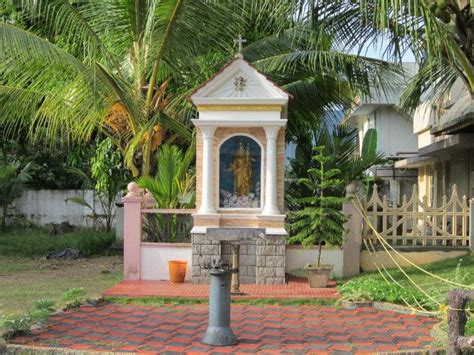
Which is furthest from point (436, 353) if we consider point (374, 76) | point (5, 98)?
point (5, 98)

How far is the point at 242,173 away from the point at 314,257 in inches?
82.2

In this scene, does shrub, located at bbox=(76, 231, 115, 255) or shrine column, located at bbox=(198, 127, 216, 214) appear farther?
shrub, located at bbox=(76, 231, 115, 255)

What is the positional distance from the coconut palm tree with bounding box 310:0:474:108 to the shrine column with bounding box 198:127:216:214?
3485 mm

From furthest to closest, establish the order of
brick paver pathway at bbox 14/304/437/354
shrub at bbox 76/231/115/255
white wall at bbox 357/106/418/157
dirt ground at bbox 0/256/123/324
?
white wall at bbox 357/106/418/157 → shrub at bbox 76/231/115/255 → dirt ground at bbox 0/256/123/324 → brick paver pathway at bbox 14/304/437/354

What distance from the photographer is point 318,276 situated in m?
11.9

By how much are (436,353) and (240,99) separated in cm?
650

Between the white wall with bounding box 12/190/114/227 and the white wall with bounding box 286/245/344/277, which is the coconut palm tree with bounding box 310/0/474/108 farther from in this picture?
the white wall with bounding box 12/190/114/227

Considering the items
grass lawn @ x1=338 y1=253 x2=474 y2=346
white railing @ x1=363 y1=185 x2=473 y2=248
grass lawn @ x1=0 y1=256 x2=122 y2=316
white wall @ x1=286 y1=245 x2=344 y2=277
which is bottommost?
grass lawn @ x1=0 y1=256 x2=122 y2=316

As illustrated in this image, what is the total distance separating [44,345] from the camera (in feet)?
25.0

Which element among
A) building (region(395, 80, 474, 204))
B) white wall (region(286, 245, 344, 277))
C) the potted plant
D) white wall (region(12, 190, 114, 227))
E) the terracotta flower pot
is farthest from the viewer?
white wall (region(12, 190, 114, 227))

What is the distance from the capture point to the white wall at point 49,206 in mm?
25297

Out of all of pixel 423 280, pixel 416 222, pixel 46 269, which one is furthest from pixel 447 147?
pixel 46 269

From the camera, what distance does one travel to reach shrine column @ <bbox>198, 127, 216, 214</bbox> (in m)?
12.6

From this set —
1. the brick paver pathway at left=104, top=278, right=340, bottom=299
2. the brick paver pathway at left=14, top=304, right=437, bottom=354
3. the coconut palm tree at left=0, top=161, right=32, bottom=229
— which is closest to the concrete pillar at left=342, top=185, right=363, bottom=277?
the brick paver pathway at left=104, top=278, right=340, bottom=299
